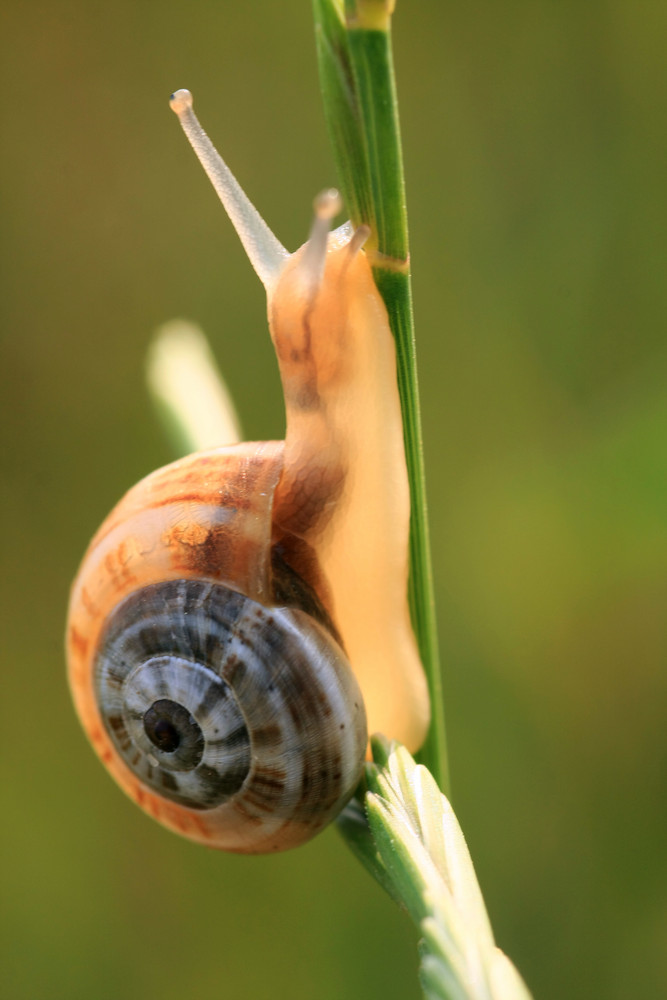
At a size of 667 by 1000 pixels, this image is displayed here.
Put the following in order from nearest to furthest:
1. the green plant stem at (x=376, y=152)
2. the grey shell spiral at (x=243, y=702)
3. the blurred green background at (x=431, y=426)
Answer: the green plant stem at (x=376, y=152) → the grey shell spiral at (x=243, y=702) → the blurred green background at (x=431, y=426)

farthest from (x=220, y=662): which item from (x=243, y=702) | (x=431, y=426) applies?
(x=431, y=426)

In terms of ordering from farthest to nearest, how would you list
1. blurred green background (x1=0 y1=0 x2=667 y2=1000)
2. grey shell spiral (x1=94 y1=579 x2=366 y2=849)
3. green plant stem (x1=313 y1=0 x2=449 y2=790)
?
1. blurred green background (x1=0 y1=0 x2=667 y2=1000)
2. grey shell spiral (x1=94 y1=579 x2=366 y2=849)
3. green plant stem (x1=313 y1=0 x2=449 y2=790)

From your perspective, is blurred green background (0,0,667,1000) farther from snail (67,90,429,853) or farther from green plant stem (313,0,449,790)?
green plant stem (313,0,449,790)

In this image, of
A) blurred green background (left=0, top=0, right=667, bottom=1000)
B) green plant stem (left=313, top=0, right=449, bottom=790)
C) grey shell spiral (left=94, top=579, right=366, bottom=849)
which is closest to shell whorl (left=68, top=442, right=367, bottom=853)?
grey shell spiral (left=94, top=579, right=366, bottom=849)

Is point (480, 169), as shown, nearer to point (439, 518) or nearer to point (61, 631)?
point (439, 518)

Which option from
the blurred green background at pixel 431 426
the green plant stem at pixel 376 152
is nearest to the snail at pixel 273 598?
the green plant stem at pixel 376 152

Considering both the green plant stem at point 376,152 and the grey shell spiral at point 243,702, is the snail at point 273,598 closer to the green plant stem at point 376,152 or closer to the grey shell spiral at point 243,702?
the grey shell spiral at point 243,702

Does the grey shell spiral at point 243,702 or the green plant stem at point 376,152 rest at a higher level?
the green plant stem at point 376,152
